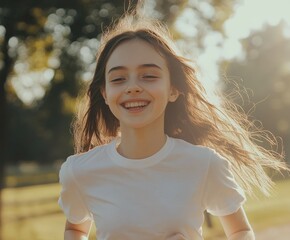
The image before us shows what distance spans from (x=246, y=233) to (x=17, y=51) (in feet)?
30.7

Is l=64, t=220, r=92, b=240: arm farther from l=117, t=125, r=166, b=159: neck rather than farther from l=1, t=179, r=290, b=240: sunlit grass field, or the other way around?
l=1, t=179, r=290, b=240: sunlit grass field

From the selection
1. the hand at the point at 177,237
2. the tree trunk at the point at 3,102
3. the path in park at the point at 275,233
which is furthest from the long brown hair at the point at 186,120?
the tree trunk at the point at 3,102

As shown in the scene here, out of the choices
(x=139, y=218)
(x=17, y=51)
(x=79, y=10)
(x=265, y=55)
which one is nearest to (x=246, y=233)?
(x=139, y=218)

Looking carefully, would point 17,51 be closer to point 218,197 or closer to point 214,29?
point 214,29

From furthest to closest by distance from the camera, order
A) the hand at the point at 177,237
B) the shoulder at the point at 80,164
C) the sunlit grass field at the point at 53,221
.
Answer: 1. the sunlit grass field at the point at 53,221
2. the shoulder at the point at 80,164
3. the hand at the point at 177,237

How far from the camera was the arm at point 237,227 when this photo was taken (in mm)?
2844

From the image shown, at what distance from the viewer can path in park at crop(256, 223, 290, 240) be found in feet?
34.0

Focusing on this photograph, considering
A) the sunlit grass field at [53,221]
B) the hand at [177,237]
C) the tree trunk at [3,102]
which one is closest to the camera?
the hand at [177,237]

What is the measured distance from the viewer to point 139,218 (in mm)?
2707

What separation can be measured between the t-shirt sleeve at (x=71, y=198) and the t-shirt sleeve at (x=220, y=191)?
2.05 feet

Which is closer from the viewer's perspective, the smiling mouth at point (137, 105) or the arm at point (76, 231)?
the smiling mouth at point (137, 105)

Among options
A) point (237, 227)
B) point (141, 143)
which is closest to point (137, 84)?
point (141, 143)

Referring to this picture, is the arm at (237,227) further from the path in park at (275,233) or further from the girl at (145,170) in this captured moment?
the path in park at (275,233)

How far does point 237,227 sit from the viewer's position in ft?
9.43
